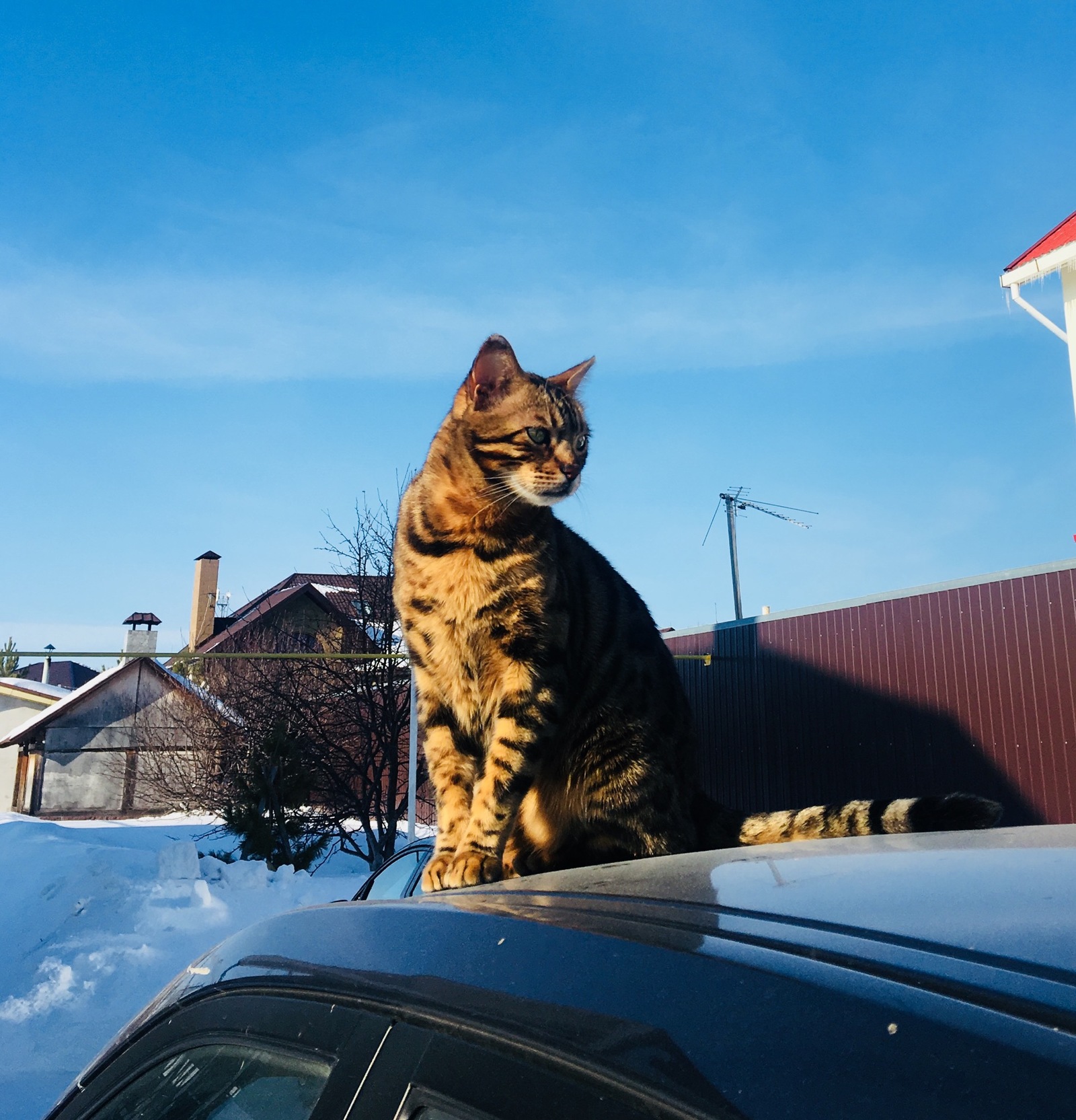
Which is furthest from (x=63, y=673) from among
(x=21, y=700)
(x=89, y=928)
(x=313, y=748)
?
(x=89, y=928)

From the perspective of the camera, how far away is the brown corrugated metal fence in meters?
10.9

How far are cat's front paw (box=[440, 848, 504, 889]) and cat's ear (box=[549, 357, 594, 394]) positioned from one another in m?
1.89

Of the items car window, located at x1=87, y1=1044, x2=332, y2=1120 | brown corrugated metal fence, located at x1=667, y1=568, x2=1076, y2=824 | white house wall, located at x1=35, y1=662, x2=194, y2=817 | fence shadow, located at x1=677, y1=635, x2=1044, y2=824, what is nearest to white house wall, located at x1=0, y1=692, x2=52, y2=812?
white house wall, located at x1=35, y1=662, x2=194, y2=817

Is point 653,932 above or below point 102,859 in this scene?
above

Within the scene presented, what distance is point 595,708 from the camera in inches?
130

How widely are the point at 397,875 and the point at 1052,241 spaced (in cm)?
1002

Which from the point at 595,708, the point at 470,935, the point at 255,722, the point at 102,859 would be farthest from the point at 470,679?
the point at 255,722

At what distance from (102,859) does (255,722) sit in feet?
19.9

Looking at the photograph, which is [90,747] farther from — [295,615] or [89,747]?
[295,615]

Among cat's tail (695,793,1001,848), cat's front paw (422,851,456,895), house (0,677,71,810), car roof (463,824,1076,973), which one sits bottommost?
cat's front paw (422,851,456,895)

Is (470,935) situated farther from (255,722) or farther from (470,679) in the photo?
(255,722)

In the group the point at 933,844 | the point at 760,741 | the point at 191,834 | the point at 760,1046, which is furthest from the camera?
the point at 191,834

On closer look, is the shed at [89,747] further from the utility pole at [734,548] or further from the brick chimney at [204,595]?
the utility pole at [734,548]

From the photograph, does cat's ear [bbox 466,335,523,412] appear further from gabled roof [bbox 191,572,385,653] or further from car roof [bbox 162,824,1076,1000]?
gabled roof [bbox 191,572,385,653]
